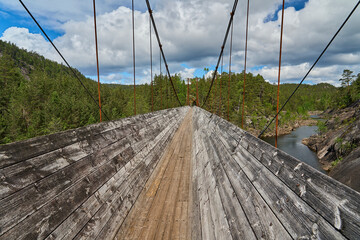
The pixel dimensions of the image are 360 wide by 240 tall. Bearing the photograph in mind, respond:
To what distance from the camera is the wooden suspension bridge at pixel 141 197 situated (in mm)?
1061

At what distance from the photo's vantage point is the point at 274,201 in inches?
54.0

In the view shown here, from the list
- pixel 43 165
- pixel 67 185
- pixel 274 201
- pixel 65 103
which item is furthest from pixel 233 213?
pixel 65 103

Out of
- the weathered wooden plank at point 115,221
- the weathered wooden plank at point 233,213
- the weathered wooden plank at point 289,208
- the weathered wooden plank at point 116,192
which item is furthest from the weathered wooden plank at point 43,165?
the weathered wooden plank at point 289,208

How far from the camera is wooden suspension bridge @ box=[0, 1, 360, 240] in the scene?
1061mm

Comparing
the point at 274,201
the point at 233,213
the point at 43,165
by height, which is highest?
the point at 43,165

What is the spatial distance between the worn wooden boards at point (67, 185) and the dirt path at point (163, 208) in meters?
0.22

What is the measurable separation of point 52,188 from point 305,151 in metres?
40.6

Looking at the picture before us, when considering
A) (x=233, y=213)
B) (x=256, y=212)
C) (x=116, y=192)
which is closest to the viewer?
(x=256, y=212)

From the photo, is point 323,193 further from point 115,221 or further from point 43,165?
point 115,221

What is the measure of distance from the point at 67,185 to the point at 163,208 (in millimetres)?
1996

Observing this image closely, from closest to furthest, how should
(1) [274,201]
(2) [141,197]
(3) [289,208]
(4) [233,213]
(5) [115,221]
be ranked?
1. (3) [289,208]
2. (1) [274,201]
3. (4) [233,213]
4. (5) [115,221]
5. (2) [141,197]

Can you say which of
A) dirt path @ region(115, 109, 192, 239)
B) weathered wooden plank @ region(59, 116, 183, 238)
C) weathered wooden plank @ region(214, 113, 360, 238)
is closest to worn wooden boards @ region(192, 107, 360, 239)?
weathered wooden plank @ region(214, 113, 360, 238)

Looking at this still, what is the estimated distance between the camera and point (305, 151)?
34031 mm

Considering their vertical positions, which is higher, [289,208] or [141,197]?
[289,208]
